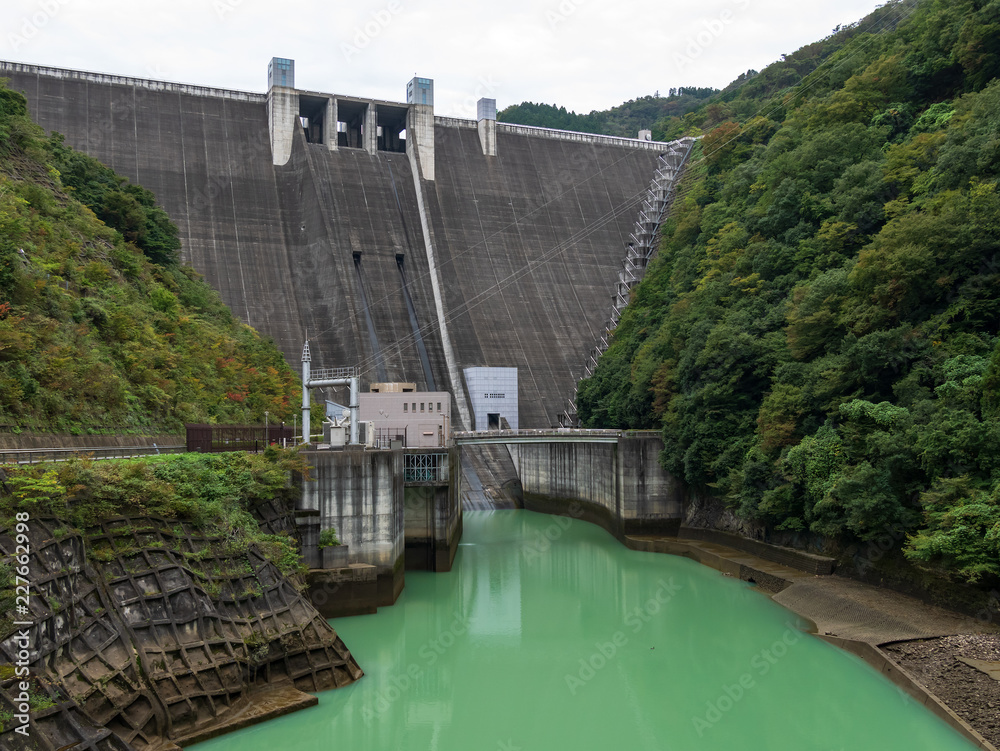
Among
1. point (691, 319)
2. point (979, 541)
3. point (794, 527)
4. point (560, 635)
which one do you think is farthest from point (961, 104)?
point (560, 635)

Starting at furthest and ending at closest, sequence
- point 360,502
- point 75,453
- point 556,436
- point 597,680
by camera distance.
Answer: point 556,436, point 360,502, point 597,680, point 75,453

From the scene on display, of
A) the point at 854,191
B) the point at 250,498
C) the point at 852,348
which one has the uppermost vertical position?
the point at 854,191

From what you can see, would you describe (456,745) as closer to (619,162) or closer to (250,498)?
(250,498)

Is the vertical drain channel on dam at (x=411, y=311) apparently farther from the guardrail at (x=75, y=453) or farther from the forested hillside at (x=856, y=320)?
the guardrail at (x=75, y=453)
